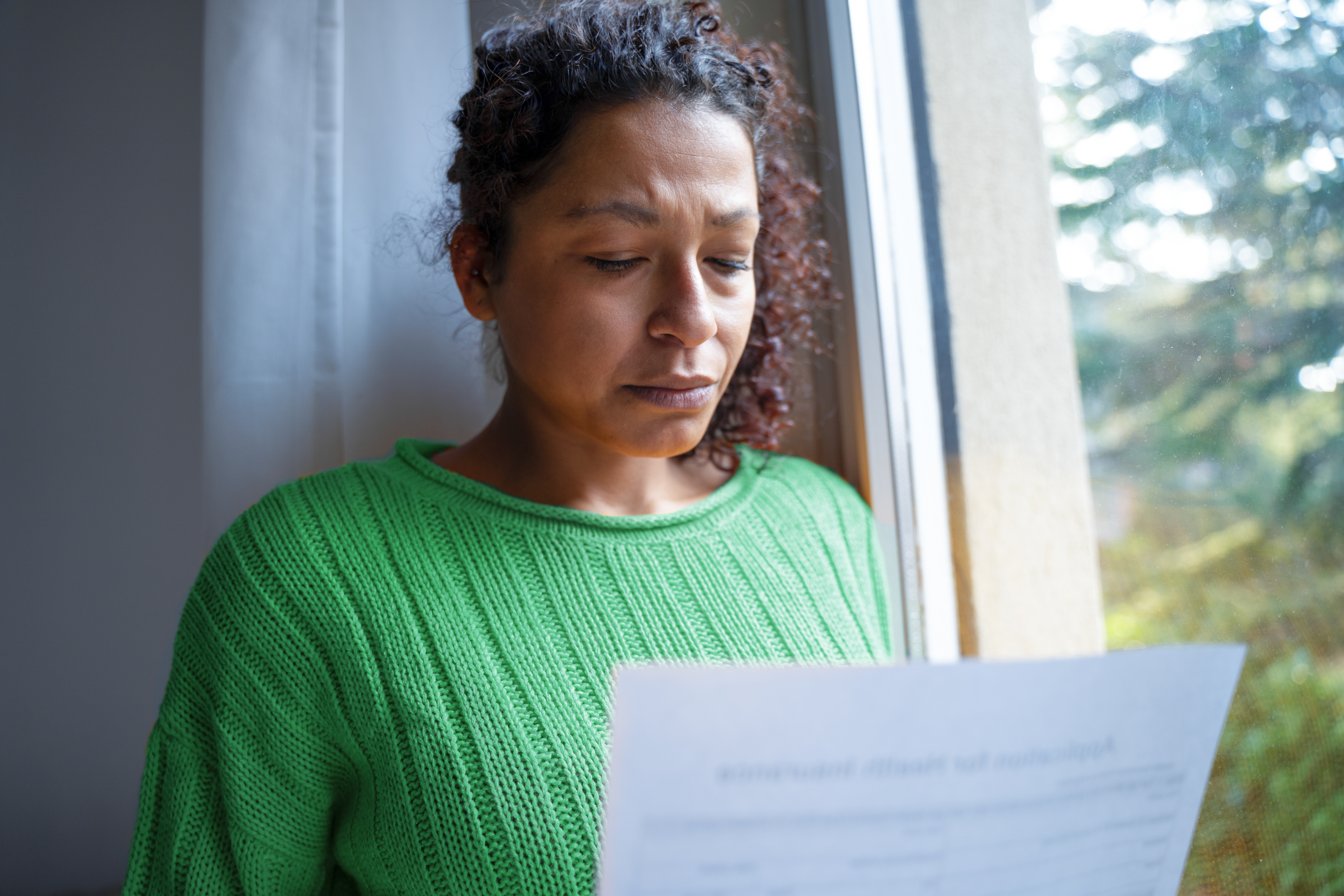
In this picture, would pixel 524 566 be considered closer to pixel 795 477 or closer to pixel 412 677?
pixel 412 677

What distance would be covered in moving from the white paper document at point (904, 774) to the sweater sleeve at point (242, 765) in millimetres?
400

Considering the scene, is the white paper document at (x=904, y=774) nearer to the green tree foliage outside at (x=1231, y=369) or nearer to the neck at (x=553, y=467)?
the green tree foliage outside at (x=1231, y=369)

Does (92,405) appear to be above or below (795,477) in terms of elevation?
above

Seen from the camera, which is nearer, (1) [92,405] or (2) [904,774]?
(2) [904,774]

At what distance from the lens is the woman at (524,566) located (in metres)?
0.65

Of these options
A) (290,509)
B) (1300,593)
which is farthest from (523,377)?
(1300,593)

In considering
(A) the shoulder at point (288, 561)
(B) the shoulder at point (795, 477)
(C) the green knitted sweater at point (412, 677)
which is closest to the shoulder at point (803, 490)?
(B) the shoulder at point (795, 477)

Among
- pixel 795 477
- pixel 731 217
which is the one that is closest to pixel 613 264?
pixel 731 217

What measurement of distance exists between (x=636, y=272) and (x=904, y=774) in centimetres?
45

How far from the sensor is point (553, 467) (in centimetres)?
82

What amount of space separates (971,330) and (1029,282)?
76 mm

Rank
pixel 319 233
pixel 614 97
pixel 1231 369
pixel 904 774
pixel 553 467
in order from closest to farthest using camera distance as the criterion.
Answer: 1. pixel 904 774
2. pixel 1231 369
3. pixel 614 97
4. pixel 553 467
5. pixel 319 233

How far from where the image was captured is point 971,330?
913mm

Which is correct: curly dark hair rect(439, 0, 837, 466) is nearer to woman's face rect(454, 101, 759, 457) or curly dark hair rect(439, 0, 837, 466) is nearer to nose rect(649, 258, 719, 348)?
woman's face rect(454, 101, 759, 457)
